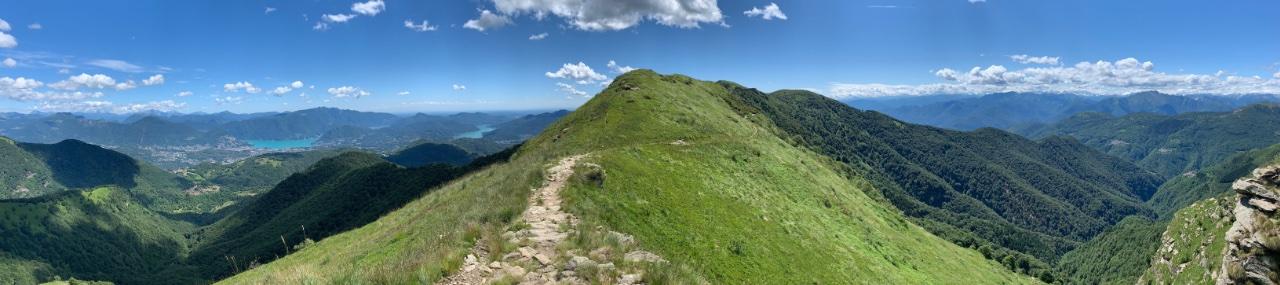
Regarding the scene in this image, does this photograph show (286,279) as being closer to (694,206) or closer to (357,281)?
(357,281)

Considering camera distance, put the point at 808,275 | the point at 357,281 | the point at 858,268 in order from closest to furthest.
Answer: the point at 357,281 → the point at 808,275 → the point at 858,268

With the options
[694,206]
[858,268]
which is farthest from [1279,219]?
[694,206]

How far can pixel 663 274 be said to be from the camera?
49.1 ft

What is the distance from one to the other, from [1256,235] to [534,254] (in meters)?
47.9

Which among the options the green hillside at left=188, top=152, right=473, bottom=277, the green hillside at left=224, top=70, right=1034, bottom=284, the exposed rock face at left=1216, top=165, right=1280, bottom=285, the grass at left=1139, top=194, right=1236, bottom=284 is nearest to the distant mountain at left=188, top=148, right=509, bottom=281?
the green hillside at left=188, top=152, right=473, bottom=277

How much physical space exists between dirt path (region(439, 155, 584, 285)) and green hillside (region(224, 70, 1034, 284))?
1.40 feet

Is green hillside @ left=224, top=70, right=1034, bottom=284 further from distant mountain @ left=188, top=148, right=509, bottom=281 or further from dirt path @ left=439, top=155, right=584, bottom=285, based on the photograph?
distant mountain @ left=188, top=148, right=509, bottom=281

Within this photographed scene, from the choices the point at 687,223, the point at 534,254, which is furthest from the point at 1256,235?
the point at 534,254

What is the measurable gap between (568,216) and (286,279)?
387 inches

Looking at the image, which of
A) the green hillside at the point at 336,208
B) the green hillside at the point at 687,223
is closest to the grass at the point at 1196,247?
the green hillside at the point at 687,223

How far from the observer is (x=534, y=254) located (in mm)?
16328

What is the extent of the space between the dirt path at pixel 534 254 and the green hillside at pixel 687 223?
1.40 ft

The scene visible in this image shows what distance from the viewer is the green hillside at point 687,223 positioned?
19.2m

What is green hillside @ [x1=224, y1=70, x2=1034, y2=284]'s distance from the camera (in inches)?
757
